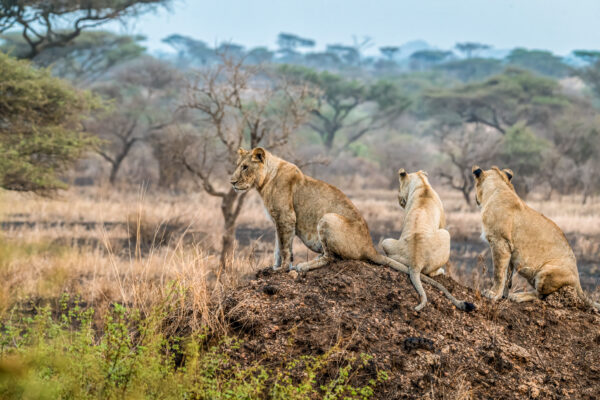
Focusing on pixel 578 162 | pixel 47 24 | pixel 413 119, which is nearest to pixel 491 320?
pixel 47 24

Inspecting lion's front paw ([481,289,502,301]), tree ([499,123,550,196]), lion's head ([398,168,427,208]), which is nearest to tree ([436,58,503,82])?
tree ([499,123,550,196])

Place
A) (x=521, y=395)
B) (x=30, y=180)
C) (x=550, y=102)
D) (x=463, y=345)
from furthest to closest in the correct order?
(x=550, y=102)
(x=30, y=180)
(x=463, y=345)
(x=521, y=395)

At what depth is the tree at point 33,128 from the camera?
41.2 ft

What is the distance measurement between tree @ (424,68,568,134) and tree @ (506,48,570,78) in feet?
108

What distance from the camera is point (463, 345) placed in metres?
4.89

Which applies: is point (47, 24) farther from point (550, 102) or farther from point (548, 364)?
point (550, 102)

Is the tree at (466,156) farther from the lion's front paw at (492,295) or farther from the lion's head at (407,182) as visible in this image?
the lion's front paw at (492,295)

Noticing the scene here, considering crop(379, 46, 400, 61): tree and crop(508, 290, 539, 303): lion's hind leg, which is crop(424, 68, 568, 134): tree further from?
crop(379, 46, 400, 61): tree

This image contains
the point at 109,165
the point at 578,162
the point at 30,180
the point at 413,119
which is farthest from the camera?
the point at 413,119

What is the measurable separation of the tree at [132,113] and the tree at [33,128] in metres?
7.21

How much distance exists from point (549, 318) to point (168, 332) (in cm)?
329

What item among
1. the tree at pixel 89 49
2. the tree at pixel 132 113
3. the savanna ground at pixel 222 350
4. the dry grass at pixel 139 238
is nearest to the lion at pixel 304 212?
the savanna ground at pixel 222 350

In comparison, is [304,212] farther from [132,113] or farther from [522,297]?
[132,113]

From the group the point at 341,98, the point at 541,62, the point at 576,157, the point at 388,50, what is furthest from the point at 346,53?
the point at 576,157
